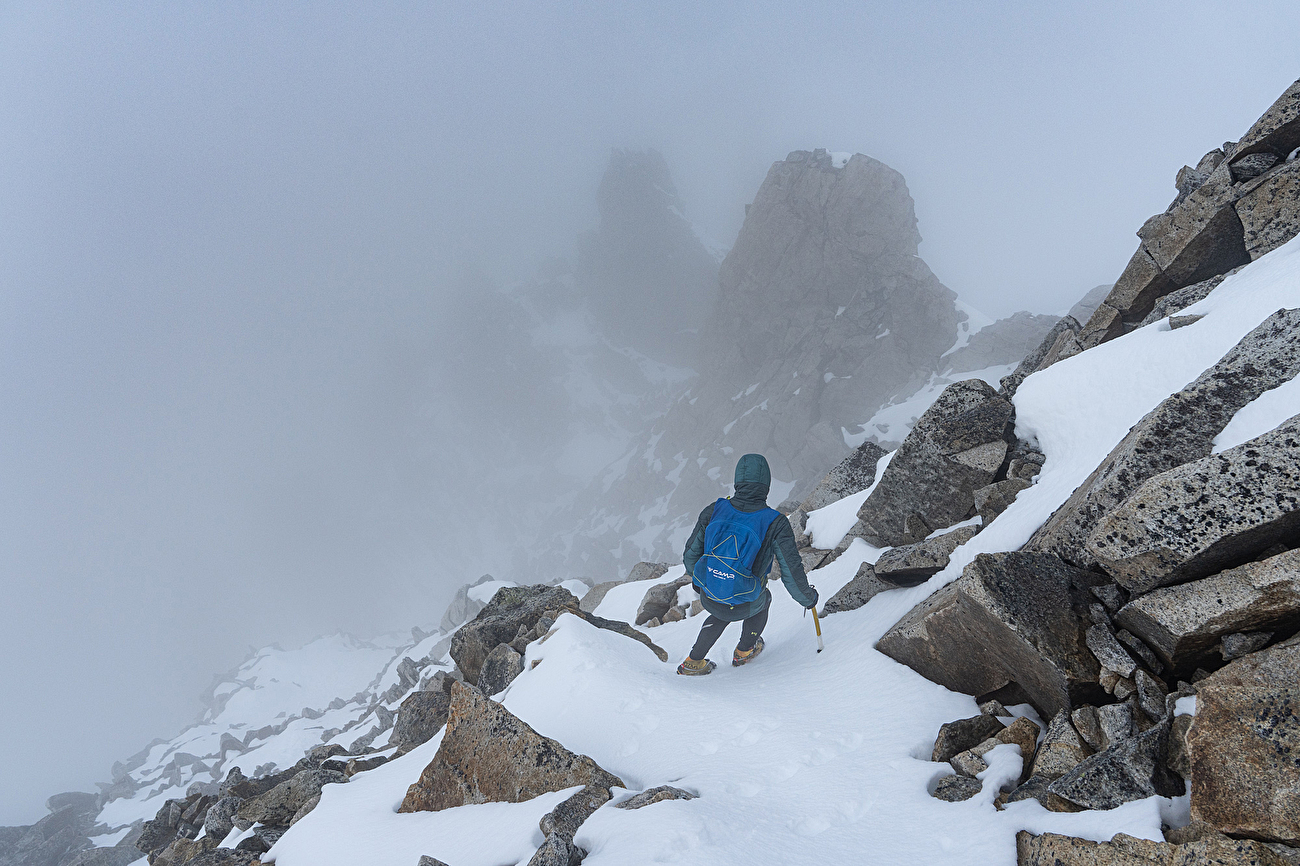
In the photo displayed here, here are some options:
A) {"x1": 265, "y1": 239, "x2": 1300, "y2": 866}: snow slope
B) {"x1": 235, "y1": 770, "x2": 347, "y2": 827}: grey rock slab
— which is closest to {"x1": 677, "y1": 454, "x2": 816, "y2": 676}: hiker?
{"x1": 265, "y1": 239, "x2": 1300, "y2": 866}: snow slope

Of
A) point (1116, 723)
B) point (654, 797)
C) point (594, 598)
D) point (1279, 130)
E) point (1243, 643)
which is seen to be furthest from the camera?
point (594, 598)

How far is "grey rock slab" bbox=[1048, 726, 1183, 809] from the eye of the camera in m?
3.77

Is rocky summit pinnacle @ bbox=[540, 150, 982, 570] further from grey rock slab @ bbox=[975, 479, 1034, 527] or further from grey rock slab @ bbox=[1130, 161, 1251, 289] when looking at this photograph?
grey rock slab @ bbox=[975, 479, 1034, 527]

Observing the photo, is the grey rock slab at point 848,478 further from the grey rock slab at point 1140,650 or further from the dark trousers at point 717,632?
the grey rock slab at point 1140,650

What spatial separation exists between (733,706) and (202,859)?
10.1 metres

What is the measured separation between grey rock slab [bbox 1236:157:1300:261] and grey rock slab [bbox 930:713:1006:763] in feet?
38.3

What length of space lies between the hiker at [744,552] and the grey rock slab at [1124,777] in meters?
3.64

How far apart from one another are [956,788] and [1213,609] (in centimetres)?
261

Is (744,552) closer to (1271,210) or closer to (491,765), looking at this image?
(491,765)

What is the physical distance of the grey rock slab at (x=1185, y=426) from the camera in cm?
568

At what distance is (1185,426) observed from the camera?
584cm

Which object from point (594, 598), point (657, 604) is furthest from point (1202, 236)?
point (594, 598)

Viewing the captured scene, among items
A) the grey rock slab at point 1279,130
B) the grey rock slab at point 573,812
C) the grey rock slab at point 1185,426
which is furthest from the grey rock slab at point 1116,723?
the grey rock slab at point 1279,130

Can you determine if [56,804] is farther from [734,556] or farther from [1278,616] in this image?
[1278,616]
